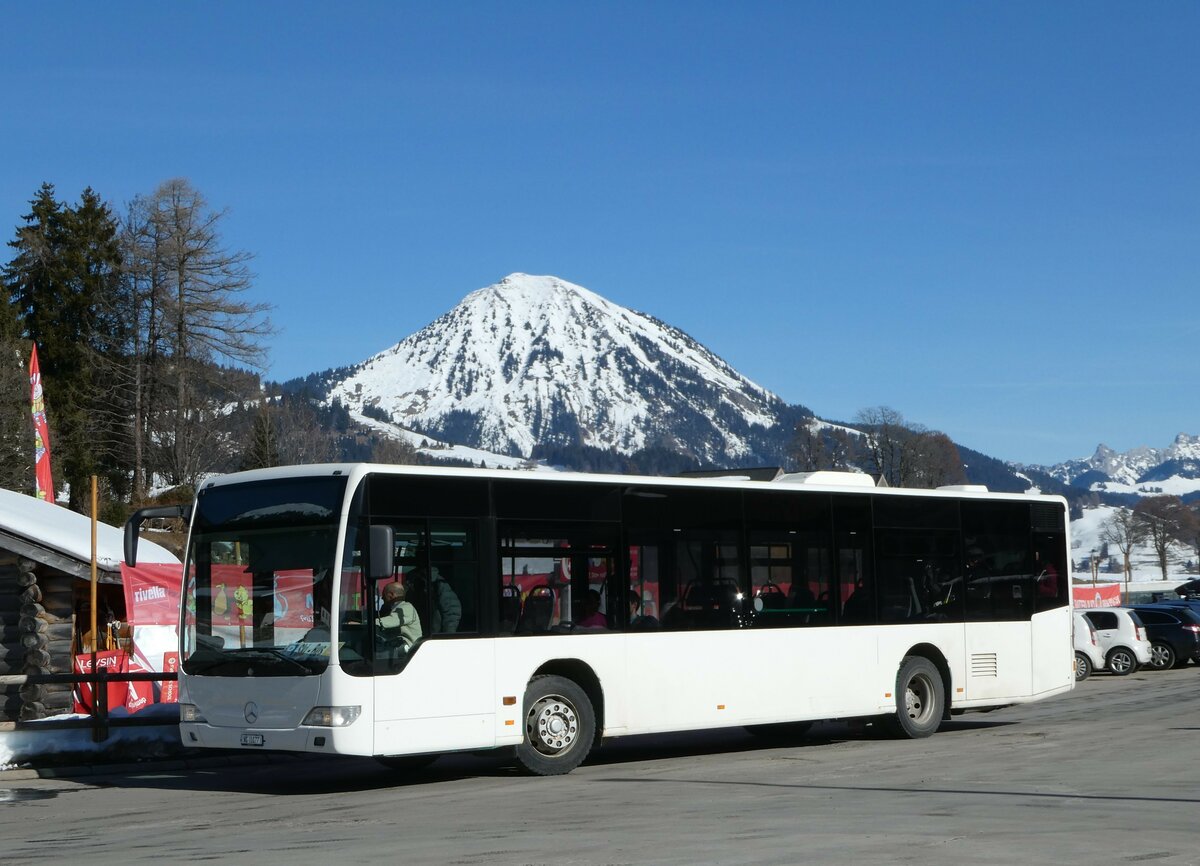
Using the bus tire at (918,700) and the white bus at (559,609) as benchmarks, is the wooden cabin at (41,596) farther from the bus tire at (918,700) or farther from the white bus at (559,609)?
the bus tire at (918,700)

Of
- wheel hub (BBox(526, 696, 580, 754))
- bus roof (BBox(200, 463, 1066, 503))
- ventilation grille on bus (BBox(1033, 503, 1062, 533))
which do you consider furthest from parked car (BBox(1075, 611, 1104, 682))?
wheel hub (BBox(526, 696, 580, 754))

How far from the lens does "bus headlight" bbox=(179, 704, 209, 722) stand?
541 inches

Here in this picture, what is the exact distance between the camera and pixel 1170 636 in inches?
1436

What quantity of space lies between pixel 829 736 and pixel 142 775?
8392 millimetres

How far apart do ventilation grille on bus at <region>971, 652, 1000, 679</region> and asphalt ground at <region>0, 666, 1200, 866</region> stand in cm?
76

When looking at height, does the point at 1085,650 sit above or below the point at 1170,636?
below

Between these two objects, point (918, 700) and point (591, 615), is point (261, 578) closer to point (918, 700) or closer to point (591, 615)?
point (591, 615)

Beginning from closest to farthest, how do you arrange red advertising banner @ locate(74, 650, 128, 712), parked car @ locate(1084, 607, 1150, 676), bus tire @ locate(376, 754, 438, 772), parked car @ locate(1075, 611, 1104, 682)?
bus tire @ locate(376, 754, 438, 772), red advertising banner @ locate(74, 650, 128, 712), parked car @ locate(1075, 611, 1104, 682), parked car @ locate(1084, 607, 1150, 676)

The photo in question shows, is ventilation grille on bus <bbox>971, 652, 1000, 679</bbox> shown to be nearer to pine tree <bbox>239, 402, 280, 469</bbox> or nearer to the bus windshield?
the bus windshield

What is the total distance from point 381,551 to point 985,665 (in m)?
9.37

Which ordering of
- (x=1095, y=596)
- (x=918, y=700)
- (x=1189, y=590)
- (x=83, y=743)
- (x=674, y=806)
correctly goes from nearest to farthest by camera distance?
(x=674, y=806), (x=83, y=743), (x=918, y=700), (x=1095, y=596), (x=1189, y=590)

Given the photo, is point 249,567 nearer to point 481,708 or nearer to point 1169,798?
point 481,708

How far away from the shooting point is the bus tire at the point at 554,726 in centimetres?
1422

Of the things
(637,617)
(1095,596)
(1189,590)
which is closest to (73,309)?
(1095,596)
